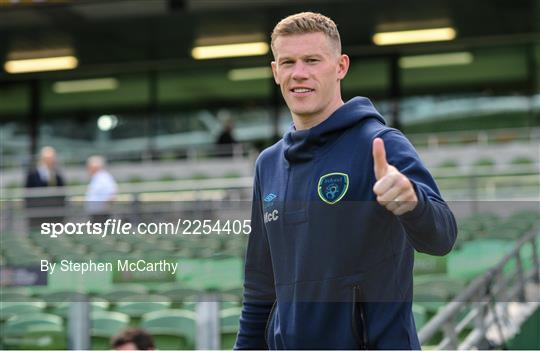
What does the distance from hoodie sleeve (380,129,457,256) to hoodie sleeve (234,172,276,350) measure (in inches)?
15.6

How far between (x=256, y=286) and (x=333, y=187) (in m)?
0.39

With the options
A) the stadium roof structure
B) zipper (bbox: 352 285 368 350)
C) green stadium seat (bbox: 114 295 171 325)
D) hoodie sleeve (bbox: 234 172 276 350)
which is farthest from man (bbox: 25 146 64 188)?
zipper (bbox: 352 285 368 350)

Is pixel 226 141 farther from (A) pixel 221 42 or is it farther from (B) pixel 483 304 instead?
(B) pixel 483 304

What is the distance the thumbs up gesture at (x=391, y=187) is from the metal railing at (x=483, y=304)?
1.87m

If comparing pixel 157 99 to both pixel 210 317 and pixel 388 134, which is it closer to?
pixel 210 317

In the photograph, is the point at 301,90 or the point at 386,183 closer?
the point at 386,183

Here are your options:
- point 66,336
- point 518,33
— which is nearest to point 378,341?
point 66,336

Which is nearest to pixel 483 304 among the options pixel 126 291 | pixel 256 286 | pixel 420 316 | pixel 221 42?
pixel 420 316

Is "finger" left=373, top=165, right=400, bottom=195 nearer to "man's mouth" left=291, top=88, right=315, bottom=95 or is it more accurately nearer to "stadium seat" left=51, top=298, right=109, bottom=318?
"man's mouth" left=291, top=88, right=315, bottom=95

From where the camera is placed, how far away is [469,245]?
6012 mm

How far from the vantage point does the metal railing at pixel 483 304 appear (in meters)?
3.86

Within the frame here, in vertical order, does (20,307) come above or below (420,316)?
above

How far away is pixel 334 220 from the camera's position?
185cm

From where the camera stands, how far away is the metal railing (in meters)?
3.86
